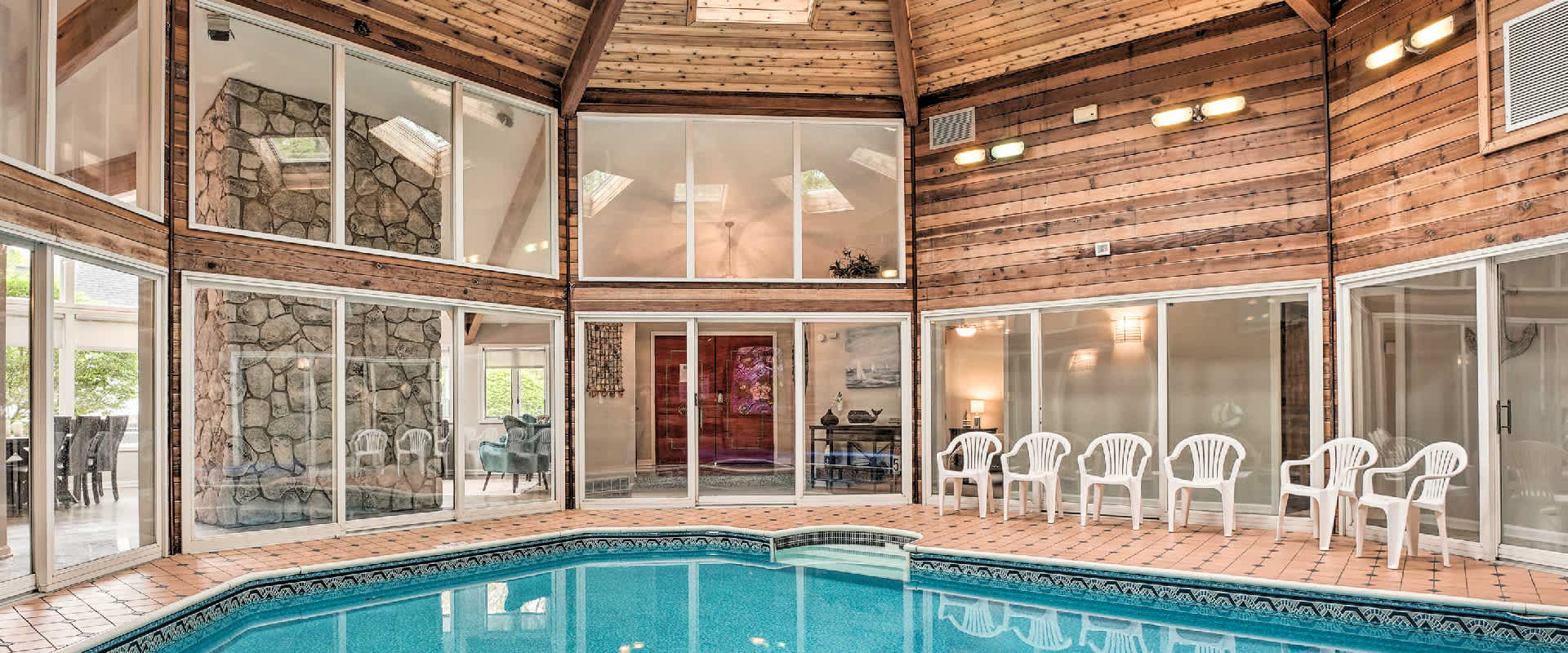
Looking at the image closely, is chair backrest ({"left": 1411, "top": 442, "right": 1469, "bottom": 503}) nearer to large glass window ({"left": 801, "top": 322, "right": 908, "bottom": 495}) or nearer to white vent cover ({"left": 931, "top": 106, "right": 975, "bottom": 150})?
large glass window ({"left": 801, "top": 322, "right": 908, "bottom": 495})

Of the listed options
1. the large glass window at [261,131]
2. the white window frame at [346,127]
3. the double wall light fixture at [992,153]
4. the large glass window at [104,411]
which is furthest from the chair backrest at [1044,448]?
the large glass window at [104,411]

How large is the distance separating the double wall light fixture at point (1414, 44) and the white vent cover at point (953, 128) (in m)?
3.31

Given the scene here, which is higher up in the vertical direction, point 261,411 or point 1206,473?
point 261,411

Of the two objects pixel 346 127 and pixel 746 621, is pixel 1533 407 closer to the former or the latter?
pixel 746 621

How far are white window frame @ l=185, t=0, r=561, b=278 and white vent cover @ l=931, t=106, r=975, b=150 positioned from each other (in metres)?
3.52

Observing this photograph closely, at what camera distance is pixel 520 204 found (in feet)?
30.0

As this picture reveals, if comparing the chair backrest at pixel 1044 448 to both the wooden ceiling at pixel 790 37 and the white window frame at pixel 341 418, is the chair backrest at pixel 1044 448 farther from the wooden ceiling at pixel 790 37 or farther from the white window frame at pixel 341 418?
the white window frame at pixel 341 418

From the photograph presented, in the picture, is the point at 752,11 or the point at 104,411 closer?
the point at 104,411

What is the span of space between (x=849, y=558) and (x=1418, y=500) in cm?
376

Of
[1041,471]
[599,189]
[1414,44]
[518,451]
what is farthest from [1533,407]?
[518,451]

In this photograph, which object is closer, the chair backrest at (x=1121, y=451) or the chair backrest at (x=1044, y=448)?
the chair backrest at (x=1121, y=451)

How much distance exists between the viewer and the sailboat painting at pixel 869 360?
9703mm

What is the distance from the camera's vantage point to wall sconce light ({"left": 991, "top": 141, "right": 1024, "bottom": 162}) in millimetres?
8961

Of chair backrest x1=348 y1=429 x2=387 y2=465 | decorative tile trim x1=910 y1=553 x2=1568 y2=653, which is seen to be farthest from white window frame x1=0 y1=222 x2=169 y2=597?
decorative tile trim x1=910 y1=553 x2=1568 y2=653
